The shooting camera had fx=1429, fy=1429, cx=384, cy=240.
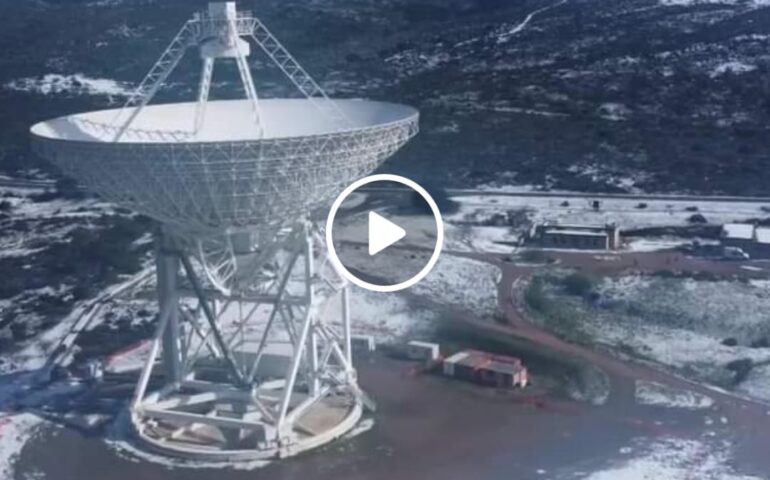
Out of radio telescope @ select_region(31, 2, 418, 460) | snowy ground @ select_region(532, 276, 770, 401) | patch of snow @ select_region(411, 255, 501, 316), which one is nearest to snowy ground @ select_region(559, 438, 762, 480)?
snowy ground @ select_region(532, 276, 770, 401)

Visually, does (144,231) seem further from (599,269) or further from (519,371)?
(519,371)

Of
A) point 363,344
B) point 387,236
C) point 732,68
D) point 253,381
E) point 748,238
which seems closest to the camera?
point 253,381

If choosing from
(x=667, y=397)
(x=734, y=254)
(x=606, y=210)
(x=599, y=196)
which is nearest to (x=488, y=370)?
(x=667, y=397)

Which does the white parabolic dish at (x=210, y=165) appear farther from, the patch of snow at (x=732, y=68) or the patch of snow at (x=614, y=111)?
the patch of snow at (x=732, y=68)

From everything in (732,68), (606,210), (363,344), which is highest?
(732,68)

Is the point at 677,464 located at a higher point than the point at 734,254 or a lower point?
lower

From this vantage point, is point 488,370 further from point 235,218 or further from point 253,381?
point 235,218

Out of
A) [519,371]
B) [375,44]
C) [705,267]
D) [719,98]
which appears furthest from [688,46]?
[519,371]
